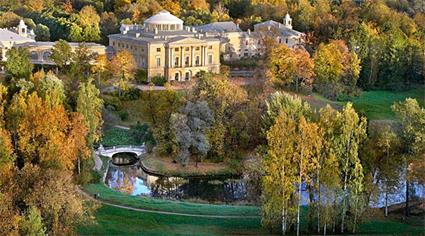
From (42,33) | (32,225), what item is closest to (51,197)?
(32,225)

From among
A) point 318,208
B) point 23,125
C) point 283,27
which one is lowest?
point 318,208

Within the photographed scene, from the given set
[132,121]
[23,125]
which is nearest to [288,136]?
[23,125]

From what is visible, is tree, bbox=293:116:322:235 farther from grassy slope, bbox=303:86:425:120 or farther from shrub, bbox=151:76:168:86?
shrub, bbox=151:76:168:86

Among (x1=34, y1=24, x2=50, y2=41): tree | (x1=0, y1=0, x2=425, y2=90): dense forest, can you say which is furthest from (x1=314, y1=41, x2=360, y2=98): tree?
(x1=34, y1=24, x2=50, y2=41): tree

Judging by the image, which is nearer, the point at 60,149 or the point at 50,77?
the point at 60,149

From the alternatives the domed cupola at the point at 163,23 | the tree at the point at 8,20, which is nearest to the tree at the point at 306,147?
the domed cupola at the point at 163,23

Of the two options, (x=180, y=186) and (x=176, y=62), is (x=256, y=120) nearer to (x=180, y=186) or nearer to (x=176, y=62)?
(x=180, y=186)

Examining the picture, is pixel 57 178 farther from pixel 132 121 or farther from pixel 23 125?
pixel 132 121
